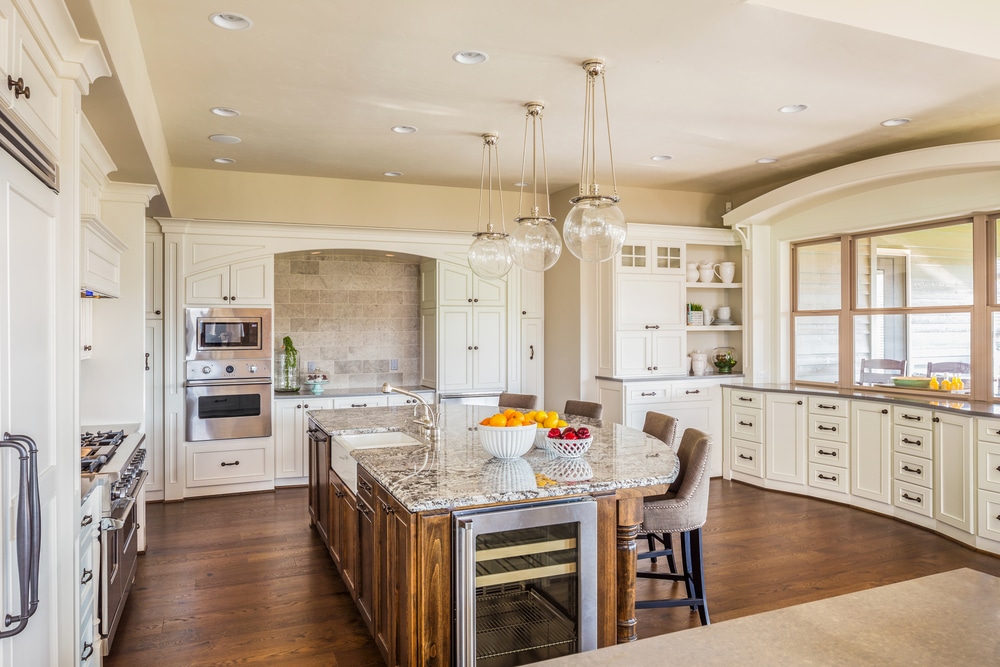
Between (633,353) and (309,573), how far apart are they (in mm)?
3513

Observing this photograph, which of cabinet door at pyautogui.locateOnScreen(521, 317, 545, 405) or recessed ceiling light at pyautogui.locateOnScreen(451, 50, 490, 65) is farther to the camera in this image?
cabinet door at pyautogui.locateOnScreen(521, 317, 545, 405)

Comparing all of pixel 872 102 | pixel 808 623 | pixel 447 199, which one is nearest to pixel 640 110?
pixel 872 102

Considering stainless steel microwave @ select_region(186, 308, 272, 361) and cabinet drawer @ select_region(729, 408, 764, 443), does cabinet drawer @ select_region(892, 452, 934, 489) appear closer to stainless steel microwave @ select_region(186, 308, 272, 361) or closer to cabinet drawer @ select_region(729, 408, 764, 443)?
cabinet drawer @ select_region(729, 408, 764, 443)

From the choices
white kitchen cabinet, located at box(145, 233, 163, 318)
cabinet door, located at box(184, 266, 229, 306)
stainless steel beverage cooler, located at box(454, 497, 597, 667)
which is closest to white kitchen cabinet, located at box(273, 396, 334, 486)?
cabinet door, located at box(184, 266, 229, 306)

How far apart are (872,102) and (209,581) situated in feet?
16.0

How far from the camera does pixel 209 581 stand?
3609mm

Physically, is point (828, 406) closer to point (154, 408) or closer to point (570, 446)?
point (570, 446)

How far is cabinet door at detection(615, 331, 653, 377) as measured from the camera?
596cm

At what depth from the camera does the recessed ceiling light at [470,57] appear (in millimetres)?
3301

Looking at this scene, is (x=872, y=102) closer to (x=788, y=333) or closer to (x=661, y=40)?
(x=661, y=40)

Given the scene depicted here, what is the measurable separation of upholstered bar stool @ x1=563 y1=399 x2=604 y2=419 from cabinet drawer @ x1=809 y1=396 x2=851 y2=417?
2109 mm

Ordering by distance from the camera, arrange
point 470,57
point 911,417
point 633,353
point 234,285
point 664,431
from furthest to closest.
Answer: point 633,353, point 234,285, point 911,417, point 664,431, point 470,57

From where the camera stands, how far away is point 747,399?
5.86 m

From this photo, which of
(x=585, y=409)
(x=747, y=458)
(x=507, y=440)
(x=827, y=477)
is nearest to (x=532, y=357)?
(x=747, y=458)
